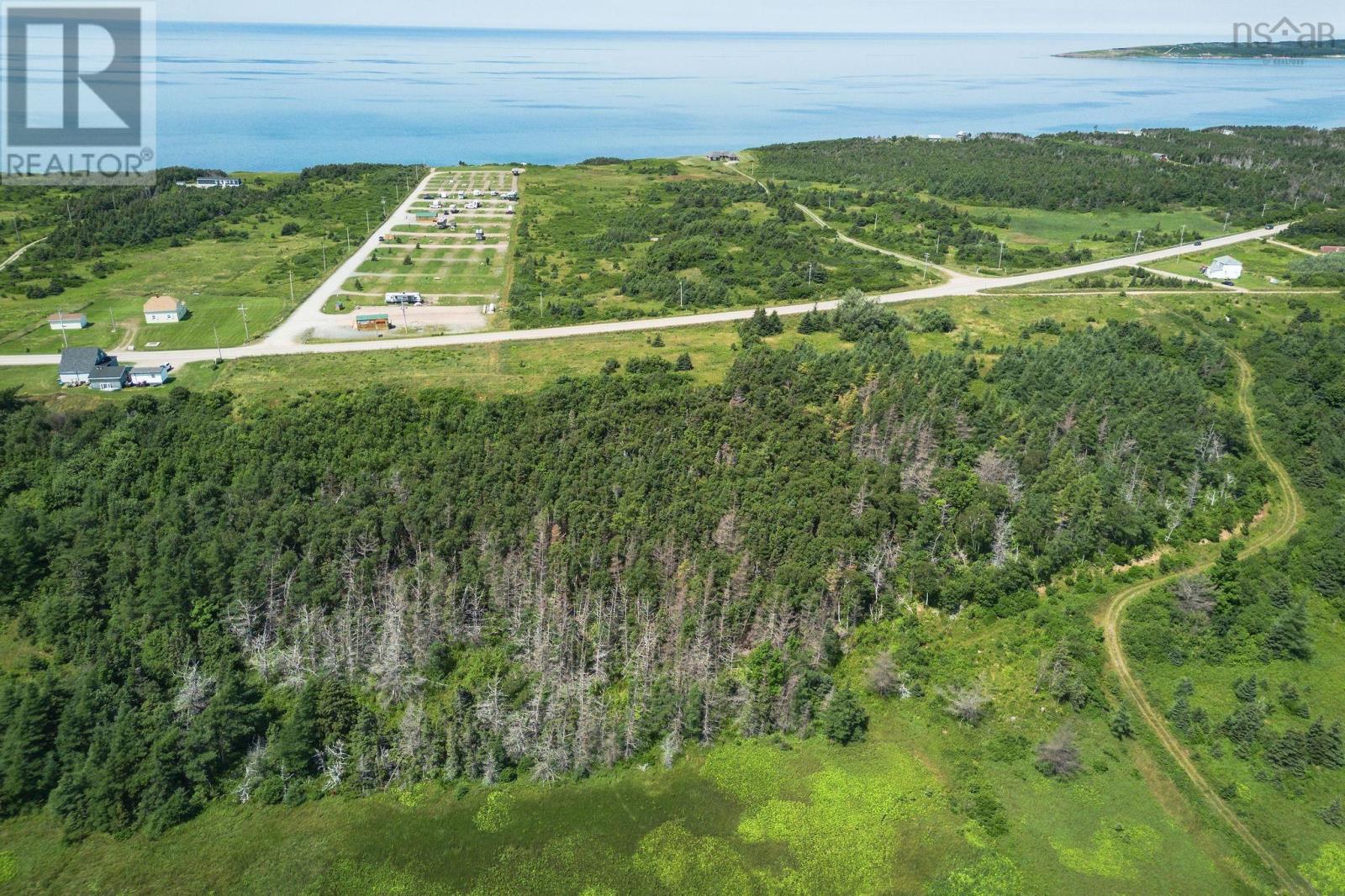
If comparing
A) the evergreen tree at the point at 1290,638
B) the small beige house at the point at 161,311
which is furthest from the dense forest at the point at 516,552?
the small beige house at the point at 161,311

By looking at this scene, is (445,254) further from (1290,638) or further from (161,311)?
(1290,638)

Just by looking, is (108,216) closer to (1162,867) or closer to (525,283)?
(525,283)

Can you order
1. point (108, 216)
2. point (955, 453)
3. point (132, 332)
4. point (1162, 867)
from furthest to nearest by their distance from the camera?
1. point (108, 216)
2. point (132, 332)
3. point (955, 453)
4. point (1162, 867)

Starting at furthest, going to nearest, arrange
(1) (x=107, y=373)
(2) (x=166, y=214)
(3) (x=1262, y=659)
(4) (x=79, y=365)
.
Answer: (2) (x=166, y=214), (4) (x=79, y=365), (1) (x=107, y=373), (3) (x=1262, y=659)

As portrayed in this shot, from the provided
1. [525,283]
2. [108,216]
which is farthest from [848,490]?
[108,216]

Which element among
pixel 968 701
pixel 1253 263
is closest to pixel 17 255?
pixel 968 701

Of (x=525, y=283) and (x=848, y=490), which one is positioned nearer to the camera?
(x=848, y=490)

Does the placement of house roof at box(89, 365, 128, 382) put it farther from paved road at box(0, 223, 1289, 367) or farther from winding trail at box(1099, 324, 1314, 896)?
winding trail at box(1099, 324, 1314, 896)
